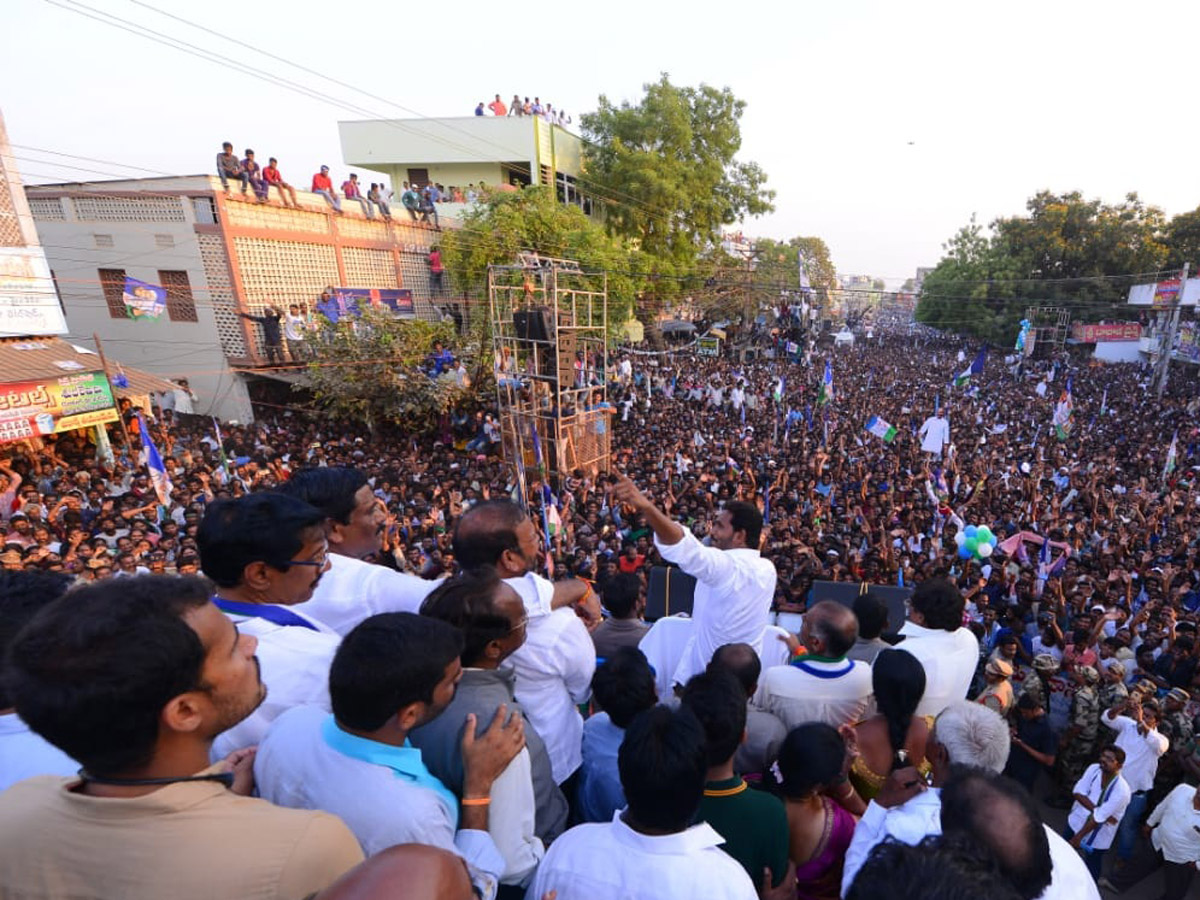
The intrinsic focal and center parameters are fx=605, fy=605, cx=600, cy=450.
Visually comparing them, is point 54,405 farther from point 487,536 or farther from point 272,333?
point 487,536

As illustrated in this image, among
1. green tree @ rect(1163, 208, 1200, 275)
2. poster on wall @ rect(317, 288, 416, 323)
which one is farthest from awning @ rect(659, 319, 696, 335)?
green tree @ rect(1163, 208, 1200, 275)

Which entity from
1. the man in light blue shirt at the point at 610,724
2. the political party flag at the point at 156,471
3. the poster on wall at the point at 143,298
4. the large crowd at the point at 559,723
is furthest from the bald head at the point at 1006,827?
the poster on wall at the point at 143,298

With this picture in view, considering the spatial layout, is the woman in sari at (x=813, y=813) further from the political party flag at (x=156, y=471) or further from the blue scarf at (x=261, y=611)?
the political party flag at (x=156, y=471)

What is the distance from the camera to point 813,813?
2006mm

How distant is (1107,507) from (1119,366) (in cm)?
2619

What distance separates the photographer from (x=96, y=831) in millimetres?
923

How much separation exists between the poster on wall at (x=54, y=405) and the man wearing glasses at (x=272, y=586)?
12.3 metres

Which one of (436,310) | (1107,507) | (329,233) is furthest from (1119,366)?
(329,233)

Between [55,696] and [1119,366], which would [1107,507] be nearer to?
[55,696]

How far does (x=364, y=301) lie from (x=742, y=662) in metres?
17.2

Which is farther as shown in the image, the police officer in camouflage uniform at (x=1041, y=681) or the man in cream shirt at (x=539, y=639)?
the police officer in camouflage uniform at (x=1041, y=681)

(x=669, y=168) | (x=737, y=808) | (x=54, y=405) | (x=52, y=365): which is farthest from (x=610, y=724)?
(x=669, y=168)

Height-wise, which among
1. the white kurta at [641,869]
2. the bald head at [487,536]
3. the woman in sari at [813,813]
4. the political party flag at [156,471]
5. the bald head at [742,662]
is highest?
the bald head at [487,536]

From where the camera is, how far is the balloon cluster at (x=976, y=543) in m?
6.93
